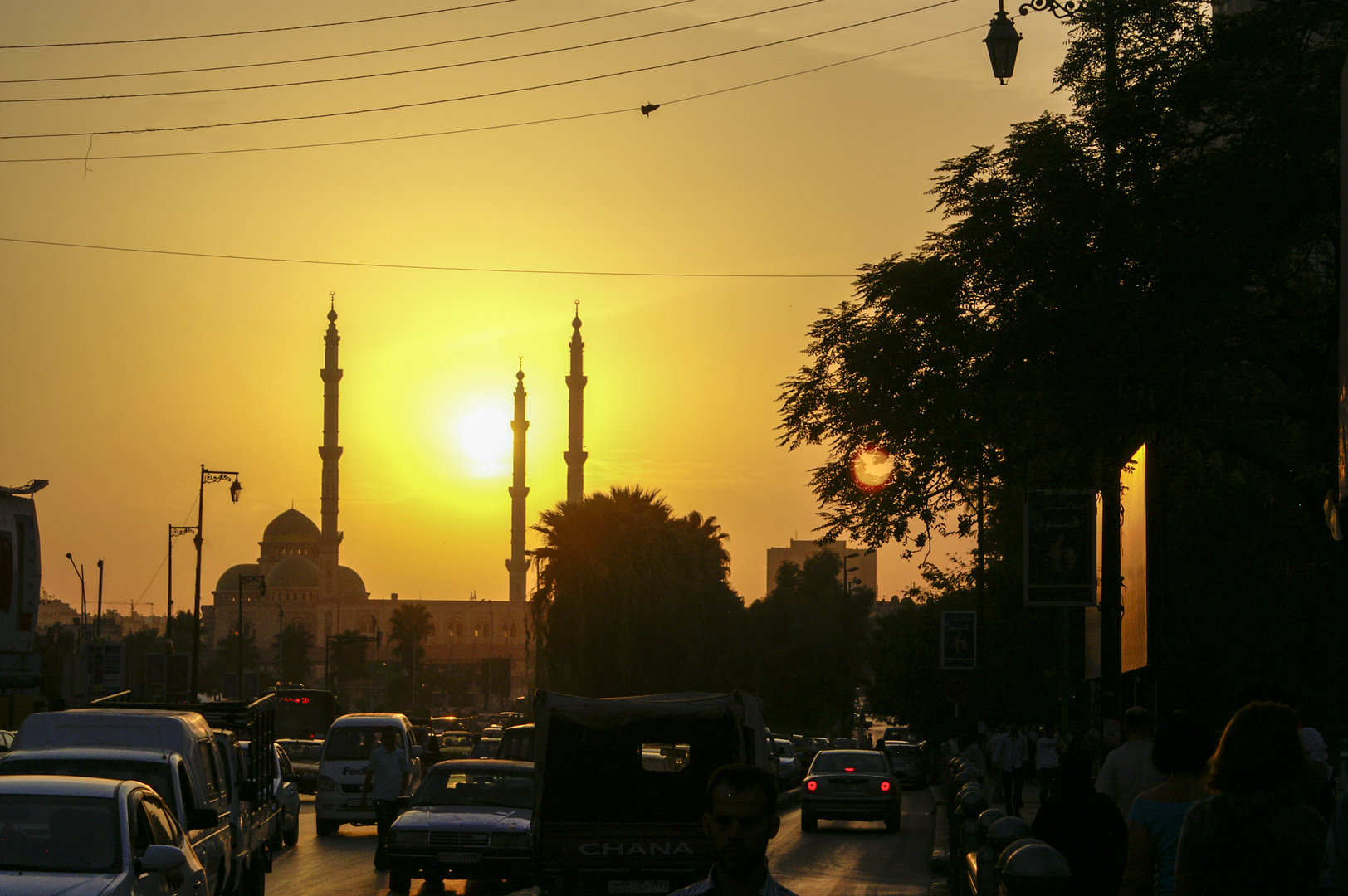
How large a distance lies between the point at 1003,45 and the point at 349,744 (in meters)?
15.1

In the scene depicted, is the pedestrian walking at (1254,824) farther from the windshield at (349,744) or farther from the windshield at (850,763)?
the windshield at (850,763)

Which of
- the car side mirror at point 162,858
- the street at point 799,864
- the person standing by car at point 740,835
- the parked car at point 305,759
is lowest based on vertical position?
the parked car at point 305,759

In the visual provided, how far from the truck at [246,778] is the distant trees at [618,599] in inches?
1259

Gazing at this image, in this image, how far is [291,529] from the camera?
6599 inches

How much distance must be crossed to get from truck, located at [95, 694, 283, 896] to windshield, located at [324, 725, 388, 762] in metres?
8.94

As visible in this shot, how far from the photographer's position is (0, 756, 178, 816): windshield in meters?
10.7

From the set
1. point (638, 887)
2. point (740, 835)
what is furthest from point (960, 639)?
point (740, 835)

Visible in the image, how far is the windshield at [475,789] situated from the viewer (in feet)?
54.7

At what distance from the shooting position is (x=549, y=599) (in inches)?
1918

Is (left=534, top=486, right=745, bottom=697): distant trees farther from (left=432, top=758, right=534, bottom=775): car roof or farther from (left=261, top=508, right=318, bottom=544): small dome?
(left=261, top=508, right=318, bottom=544): small dome

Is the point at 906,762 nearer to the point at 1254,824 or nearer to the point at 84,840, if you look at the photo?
the point at 84,840

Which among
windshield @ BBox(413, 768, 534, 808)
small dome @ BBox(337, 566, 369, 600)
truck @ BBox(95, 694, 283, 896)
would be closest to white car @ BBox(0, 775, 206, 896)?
truck @ BBox(95, 694, 283, 896)

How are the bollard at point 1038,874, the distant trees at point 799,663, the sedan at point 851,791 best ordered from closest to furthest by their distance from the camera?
the bollard at point 1038,874 → the sedan at point 851,791 → the distant trees at point 799,663

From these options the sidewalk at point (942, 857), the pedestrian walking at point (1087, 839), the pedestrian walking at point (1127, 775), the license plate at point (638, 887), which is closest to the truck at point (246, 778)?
the license plate at point (638, 887)
